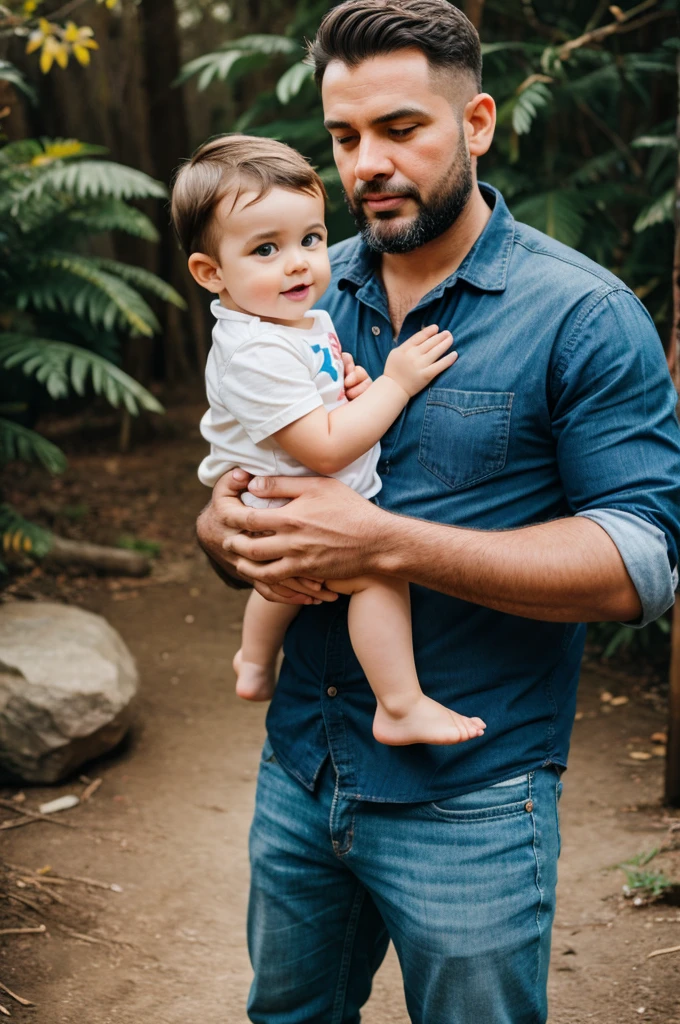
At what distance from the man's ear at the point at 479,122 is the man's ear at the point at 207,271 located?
1.71ft

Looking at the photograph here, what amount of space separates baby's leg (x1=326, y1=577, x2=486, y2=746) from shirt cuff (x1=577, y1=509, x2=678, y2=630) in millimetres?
358

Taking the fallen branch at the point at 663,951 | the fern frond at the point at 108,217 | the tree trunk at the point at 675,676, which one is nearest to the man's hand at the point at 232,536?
the fallen branch at the point at 663,951

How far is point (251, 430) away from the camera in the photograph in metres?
1.82

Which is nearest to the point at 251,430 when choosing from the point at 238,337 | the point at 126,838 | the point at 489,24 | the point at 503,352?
the point at 238,337

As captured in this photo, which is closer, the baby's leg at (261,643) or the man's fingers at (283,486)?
the man's fingers at (283,486)

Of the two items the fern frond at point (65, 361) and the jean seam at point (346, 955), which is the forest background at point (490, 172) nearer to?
the fern frond at point (65, 361)

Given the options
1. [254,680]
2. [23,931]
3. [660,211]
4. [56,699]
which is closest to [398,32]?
[254,680]

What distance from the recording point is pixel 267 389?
5.86 feet

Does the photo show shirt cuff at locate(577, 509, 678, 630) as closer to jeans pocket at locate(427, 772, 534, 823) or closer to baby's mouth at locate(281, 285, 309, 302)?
jeans pocket at locate(427, 772, 534, 823)

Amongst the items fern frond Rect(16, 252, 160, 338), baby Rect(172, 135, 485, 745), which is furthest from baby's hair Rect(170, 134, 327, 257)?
fern frond Rect(16, 252, 160, 338)

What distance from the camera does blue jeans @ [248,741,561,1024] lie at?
5.66 ft

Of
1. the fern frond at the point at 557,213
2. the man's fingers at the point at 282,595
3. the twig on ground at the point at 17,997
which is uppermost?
the fern frond at the point at 557,213

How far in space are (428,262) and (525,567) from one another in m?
0.65

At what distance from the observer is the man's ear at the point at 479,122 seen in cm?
190
